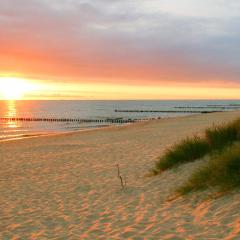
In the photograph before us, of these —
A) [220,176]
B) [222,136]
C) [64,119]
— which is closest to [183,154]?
[222,136]

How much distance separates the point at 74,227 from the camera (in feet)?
Result: 24.3

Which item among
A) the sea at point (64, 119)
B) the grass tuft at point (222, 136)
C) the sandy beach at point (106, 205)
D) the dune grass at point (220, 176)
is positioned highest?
the grass tuft at point (222, 136)

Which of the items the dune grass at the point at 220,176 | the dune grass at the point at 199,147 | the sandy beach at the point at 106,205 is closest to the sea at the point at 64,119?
the sandy beach at the point at 106,205

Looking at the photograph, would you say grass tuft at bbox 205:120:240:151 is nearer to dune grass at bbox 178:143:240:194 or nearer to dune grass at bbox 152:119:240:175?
dune grass at bbox 152:119:240:175

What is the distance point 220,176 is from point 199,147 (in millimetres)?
3527

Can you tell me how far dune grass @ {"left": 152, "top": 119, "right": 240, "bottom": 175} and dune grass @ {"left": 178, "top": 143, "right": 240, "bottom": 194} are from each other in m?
2.53

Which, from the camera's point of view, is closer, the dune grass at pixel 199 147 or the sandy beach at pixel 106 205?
the sandy beach at pixel 106 205

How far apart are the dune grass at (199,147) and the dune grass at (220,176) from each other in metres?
2.53

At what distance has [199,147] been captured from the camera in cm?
1173

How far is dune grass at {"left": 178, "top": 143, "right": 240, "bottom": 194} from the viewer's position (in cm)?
791

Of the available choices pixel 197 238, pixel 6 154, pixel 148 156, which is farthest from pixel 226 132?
pixel 6 154

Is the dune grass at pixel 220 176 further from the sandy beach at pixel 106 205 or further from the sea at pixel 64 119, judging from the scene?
the sea at pixel 64 119

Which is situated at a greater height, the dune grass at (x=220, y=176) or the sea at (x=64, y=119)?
the dune grass at (x=220, y=176)

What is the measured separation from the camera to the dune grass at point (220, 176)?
7914 millimetres
